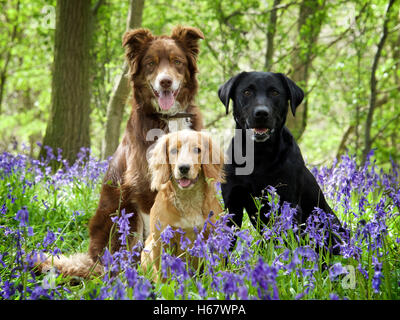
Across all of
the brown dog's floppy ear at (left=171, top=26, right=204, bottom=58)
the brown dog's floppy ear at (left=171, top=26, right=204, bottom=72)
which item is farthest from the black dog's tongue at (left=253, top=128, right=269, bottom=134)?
the brown dog's floppy ear at (left=171, top=26, right=204, bottom=58)

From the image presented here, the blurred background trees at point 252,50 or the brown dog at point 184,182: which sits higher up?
the blurred background trees at point 252,50

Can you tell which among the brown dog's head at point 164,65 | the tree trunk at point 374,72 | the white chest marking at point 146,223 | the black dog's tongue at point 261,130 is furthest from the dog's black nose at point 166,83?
the tree trunk at point 374,72

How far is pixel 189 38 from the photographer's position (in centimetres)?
421

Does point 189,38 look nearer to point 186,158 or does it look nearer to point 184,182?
point 186,158

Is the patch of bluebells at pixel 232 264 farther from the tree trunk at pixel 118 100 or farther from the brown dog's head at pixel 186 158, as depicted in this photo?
the tree trunk at pixel 118 100

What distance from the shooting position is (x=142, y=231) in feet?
13.0

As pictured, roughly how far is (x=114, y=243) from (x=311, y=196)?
1.83 metres

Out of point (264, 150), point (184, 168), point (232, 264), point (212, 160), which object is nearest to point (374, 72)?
point (264, 150)

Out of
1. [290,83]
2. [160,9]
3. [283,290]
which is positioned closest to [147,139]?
[290,83]

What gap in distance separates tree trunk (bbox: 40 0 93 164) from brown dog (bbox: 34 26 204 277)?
309cm

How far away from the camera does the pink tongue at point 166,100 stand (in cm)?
396

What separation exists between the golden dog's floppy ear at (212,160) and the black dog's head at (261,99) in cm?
35

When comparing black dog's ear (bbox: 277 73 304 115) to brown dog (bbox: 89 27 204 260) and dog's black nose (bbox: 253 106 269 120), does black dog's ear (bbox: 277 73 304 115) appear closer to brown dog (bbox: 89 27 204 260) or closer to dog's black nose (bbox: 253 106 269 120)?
dog's black nose (bbox: 253 106 269 120)
